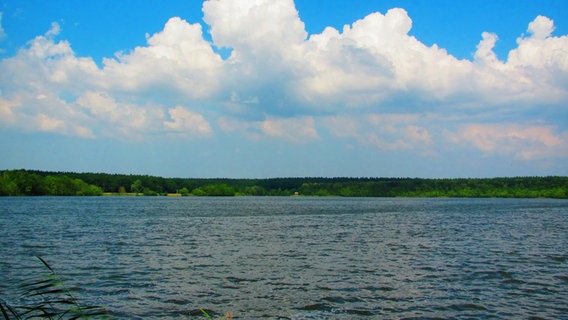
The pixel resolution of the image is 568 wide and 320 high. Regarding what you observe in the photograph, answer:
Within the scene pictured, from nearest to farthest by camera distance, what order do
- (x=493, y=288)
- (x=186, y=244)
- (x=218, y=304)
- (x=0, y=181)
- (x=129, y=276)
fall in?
(x=218, y=304)
(x=493, y=288)
(x=129, y=276)
(x=186, y=244)
(x=0, y=181)

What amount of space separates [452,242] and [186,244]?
2404 cm

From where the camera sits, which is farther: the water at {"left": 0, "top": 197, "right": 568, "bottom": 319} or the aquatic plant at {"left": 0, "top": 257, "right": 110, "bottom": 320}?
the water at {"left": 0, "top": 197, "right": 568, "bottom": 319}

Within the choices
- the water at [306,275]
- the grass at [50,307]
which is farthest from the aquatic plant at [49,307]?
the water at [306,275]

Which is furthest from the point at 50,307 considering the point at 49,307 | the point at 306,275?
the point at 306,275

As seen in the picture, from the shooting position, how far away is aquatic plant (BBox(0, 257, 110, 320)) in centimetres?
988

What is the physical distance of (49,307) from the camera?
1955 centimetres

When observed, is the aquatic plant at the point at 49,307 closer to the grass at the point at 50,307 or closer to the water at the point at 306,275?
the grass at the point at 50,307

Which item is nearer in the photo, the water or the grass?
the grass

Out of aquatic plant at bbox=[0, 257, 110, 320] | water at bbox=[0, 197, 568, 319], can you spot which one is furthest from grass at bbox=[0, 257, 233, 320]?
water at bbox=[0, 197, 568, 319]

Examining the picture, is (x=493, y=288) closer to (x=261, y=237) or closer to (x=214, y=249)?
(x=214, y=249)

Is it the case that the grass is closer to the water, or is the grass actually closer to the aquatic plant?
the aquatic plant

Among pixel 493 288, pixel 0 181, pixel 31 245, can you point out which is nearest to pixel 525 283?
pixel 493 288

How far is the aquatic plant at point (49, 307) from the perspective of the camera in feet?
32.4

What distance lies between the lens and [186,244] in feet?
134
